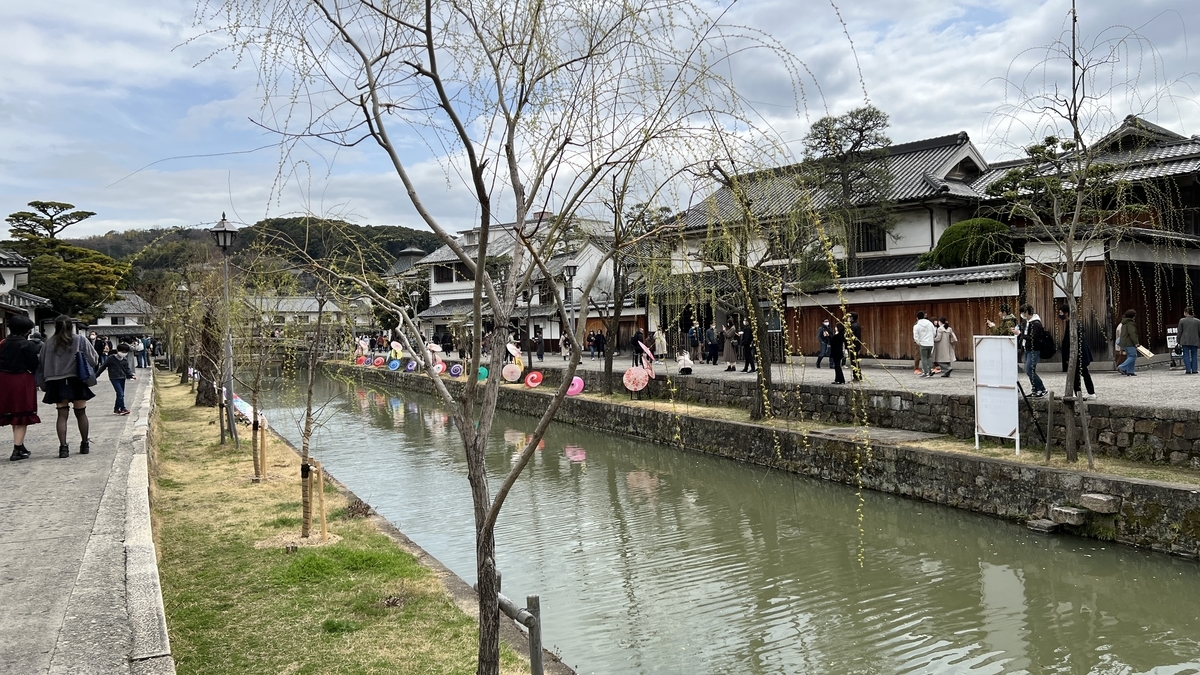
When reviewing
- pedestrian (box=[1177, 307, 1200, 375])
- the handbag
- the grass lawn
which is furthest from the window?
the handbag

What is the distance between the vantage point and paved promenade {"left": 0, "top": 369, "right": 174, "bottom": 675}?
3.85 meters

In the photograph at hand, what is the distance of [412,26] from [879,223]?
25079mm

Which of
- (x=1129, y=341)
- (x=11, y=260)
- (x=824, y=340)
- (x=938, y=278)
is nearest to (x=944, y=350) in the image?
(x=938, y=278)

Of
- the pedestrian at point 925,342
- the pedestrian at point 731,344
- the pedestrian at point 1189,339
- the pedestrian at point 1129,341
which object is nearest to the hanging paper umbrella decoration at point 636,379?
the pedestrian at point 731,344

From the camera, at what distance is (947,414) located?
42.2 feet

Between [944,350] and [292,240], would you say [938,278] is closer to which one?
[944,350]

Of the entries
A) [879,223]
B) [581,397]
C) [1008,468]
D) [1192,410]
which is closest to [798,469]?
[1008,468]

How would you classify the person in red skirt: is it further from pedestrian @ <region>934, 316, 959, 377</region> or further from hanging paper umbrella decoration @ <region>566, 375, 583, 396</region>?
pedestrian @ <region>934, 316, 959, 377</region>

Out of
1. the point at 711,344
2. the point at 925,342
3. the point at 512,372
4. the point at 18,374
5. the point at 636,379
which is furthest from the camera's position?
the point at 711,344

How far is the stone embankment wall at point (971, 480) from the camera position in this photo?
832 centimetres

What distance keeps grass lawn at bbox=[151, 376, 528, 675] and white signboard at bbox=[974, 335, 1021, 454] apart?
25.0 feet

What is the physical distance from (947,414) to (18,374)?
12.3 metres

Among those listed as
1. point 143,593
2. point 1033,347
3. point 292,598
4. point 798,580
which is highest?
point 1033,347

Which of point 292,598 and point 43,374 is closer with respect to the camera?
point 292,598
